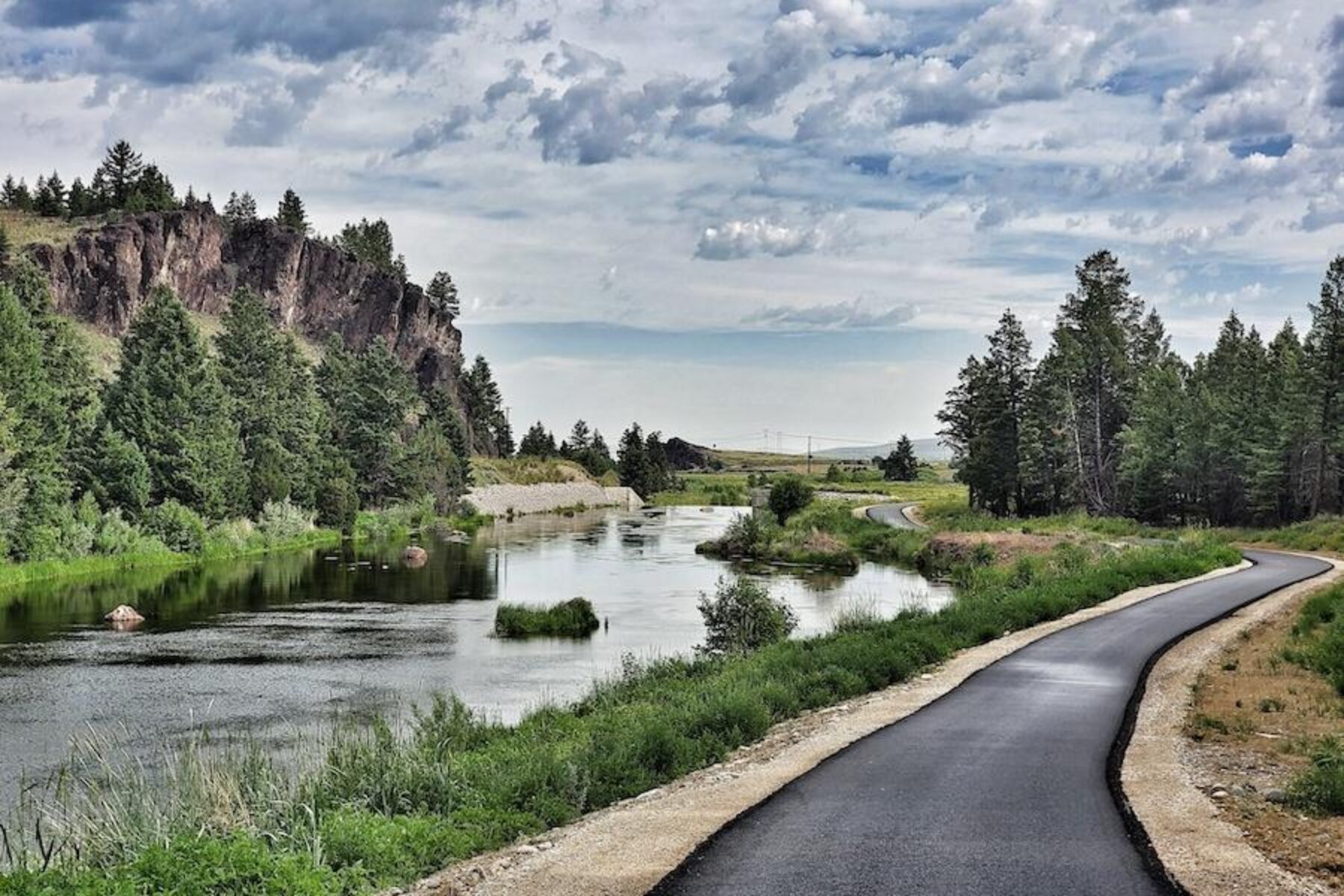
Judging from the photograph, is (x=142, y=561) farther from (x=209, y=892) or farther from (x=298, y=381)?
(x=209, y=892)

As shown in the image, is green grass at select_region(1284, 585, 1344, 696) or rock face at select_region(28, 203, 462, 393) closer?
green grass at select_region(1284, 585, 1344, 696)

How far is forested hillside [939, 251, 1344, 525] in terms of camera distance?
228ft

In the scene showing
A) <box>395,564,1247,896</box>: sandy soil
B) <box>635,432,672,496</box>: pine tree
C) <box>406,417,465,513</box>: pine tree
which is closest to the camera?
<box>395,564,1247,896</box>: sandy soil

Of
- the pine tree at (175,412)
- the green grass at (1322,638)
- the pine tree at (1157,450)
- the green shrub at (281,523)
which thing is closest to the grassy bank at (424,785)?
the green grass at (1322,638)

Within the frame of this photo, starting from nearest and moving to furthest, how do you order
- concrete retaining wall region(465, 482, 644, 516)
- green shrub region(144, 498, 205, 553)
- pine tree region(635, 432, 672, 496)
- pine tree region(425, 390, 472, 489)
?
1. green shrub region(144, 498, 205, 553)
2. pine tree region(425, 390, 472, 489)
3. concrete retaining wall region(465, 482, 644, 516)
4. pine tree region(635, 432, 672, 496)

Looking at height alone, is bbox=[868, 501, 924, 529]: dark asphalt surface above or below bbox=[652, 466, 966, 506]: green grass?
below

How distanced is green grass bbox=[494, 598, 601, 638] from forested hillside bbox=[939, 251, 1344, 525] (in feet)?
152

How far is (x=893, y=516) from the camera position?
93.6 meters

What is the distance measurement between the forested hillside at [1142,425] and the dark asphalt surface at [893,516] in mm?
6187

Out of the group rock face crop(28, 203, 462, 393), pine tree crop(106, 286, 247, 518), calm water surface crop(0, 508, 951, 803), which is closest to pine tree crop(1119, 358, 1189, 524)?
calm water surface crop(0, 508, 951, 803)

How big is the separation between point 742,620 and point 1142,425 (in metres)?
55.1

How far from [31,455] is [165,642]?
23532 millimetres

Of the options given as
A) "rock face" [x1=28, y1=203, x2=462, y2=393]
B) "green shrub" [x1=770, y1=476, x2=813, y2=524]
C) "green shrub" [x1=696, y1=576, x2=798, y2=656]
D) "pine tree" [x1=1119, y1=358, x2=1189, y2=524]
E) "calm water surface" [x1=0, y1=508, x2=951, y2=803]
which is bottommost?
"calm water surface" [x1=0, y1=508, x2=951, y2=803]

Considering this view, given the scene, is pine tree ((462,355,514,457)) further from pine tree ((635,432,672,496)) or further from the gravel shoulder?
the gravel shoulder
